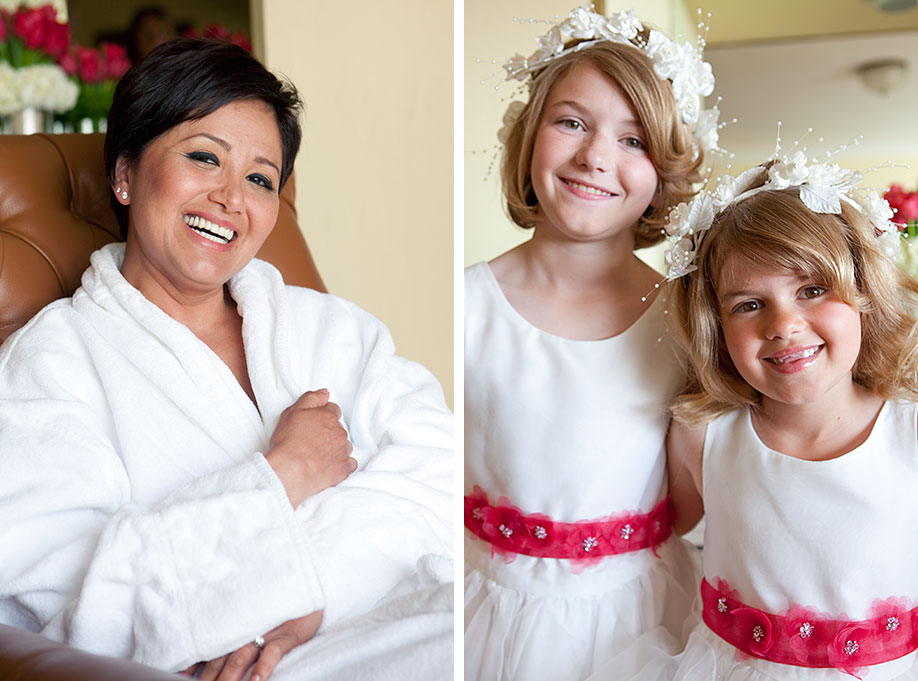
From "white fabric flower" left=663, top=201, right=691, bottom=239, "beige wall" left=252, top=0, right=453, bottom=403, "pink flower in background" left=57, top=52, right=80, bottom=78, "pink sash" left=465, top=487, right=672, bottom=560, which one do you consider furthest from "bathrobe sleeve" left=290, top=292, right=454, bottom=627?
"pink flower in background" left=57, top=52, right=80, bottom=78

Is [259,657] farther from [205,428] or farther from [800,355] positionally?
[800,355]

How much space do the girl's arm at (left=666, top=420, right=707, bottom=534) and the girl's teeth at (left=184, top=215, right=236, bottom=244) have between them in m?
0.56

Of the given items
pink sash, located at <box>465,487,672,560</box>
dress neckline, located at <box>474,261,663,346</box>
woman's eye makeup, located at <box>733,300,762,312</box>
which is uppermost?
woman's eye makeup, located at <box>733,300,762,312</box>

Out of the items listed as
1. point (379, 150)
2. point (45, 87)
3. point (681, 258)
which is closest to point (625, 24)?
point (681, 258)

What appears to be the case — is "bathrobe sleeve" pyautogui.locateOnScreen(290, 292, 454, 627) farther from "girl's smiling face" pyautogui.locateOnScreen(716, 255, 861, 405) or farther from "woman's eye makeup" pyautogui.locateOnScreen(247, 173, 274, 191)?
"girl's smiling face" pyautogui.locateOnScreen(716, 255, 861, 405)

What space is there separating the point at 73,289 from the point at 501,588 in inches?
24.8

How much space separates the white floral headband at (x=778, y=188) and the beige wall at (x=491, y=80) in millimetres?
270

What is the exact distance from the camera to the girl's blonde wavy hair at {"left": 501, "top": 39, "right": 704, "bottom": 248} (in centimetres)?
107

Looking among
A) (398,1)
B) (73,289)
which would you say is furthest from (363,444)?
(398,1)

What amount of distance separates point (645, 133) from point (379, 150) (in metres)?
1.11

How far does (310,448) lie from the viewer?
39.0 inches

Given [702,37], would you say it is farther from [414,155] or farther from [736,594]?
[414,155]

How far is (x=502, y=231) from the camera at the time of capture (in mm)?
1326

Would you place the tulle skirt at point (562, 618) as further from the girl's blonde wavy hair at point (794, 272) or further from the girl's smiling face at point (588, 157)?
the girl's smiling face at point (588, 157)
